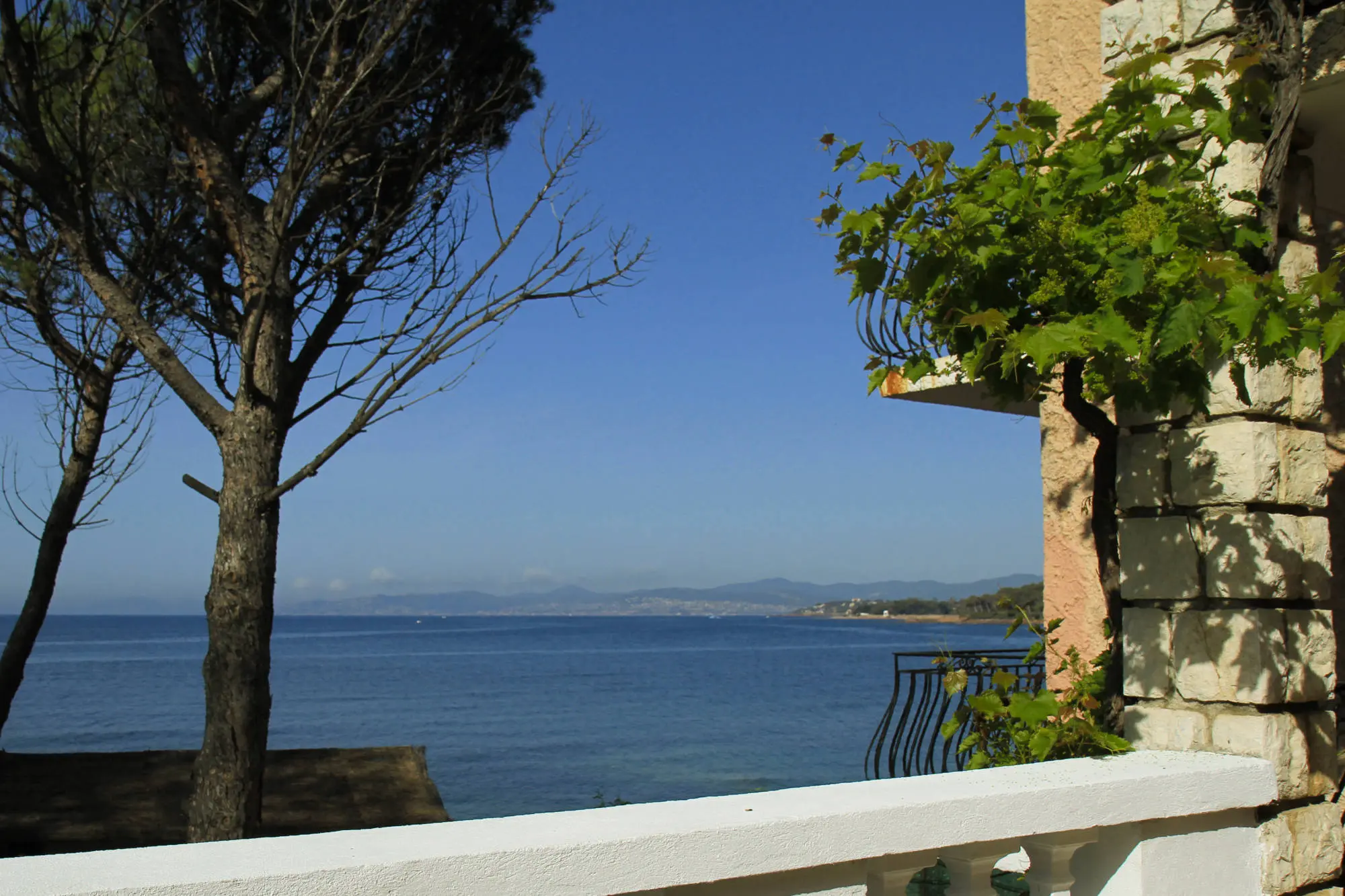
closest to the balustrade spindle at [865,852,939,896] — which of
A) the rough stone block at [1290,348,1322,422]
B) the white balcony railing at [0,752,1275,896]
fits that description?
the white balcony railing at [0,752,1275,896]

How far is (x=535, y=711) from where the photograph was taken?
37406 millimetres

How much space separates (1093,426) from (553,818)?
67.9 inches

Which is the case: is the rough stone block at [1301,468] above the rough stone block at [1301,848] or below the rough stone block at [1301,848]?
above

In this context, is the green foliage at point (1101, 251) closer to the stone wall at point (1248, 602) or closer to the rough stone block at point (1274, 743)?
the stone wall at point (1248, 602)

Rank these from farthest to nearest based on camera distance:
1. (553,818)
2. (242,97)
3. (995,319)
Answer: (242,97) → (995,319) → (553,818)

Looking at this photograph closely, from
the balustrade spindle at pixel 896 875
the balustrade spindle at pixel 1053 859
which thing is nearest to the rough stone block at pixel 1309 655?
the balustrade spindle at pixel 1053 859

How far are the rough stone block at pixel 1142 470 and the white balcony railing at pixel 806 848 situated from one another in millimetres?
611

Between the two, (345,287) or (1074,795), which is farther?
(345,287)

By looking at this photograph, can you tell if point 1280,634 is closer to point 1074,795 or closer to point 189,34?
point 1074,795

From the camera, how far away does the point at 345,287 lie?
667 cm

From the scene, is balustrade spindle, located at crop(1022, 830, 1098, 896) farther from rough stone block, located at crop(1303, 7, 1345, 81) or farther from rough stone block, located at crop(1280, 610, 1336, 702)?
rough stone block, located at crop(1303, 7, 1345, 81)

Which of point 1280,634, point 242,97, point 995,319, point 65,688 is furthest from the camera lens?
point 65,688

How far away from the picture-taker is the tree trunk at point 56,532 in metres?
7.32

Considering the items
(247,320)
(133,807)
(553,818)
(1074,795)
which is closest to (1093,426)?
(1074,795)
